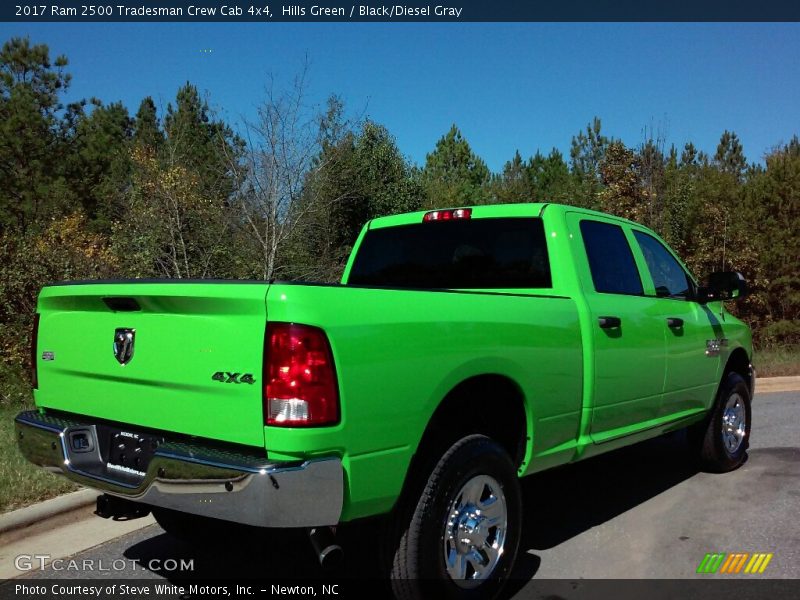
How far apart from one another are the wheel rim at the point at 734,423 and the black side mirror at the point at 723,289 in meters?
0.93

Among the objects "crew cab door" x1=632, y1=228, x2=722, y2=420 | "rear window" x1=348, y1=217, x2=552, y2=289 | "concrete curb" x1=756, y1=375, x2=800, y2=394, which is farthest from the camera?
"concrete curb" x1=756, y1=375, x2=800, y2=394

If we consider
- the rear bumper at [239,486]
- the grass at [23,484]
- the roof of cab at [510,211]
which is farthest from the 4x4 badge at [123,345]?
the roof of cab at [510,211]

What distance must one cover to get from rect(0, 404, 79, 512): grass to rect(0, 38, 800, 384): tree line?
6.07 metres

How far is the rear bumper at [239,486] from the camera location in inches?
93.7

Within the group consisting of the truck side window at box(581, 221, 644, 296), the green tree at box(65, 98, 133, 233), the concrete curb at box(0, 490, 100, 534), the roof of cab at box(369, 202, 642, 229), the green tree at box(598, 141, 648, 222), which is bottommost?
the concrete curb at box(0, 490, 100, 534)

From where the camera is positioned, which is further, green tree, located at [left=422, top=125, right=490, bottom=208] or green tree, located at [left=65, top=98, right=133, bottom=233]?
green tree, located at [left=422, top=125, right=490, bottom=208]

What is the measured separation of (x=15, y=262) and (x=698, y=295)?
9.46 metres

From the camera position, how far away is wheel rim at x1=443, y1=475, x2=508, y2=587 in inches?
120

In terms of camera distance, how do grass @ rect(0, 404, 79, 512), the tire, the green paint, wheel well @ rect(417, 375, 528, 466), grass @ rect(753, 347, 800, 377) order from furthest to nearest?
grass @ rect(753, 347, 800, 377) < grass @ rect(0, 404, 79, 512) < wheel well @ rect(417, 375, 528, 466) < the tire < the green paint

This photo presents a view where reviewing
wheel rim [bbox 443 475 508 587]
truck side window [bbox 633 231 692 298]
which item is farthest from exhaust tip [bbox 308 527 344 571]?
truck side window [bbox 633 231 692 298]

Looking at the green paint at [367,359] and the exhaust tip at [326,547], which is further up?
the green paint at [367,359]

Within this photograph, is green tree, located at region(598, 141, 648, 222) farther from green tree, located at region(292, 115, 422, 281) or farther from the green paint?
the green paint

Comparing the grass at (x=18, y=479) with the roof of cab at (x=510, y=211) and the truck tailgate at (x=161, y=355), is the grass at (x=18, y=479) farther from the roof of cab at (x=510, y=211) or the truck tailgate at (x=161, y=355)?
the roof of cab at (x=510, y=211)

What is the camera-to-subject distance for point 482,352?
309 centimetres
